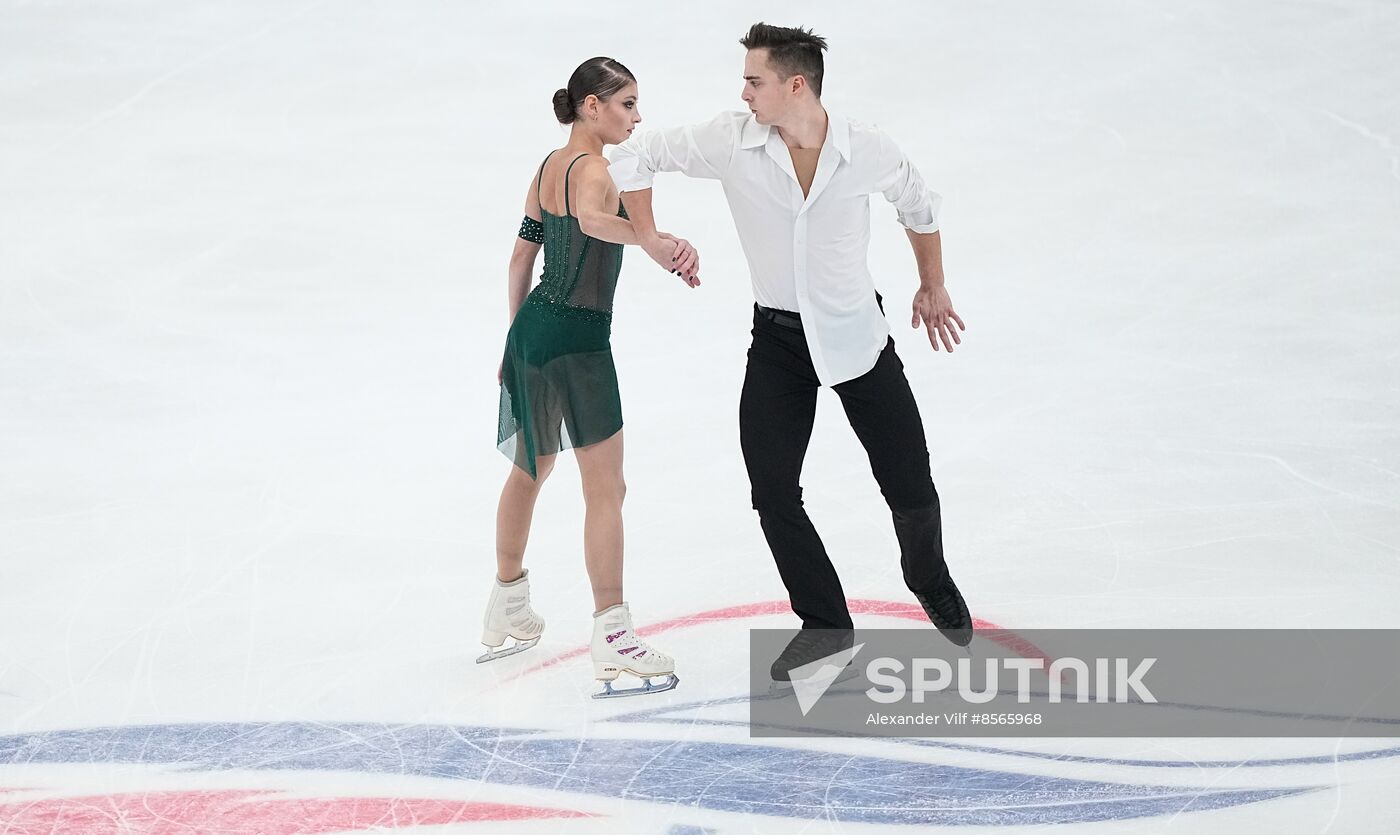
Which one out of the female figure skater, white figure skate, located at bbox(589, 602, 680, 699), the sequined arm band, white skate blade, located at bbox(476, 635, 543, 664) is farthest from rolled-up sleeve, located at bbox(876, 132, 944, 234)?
white skate blade, located at bbox(476, 635, 543, 664)

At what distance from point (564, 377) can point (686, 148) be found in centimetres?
62

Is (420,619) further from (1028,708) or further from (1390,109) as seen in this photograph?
(1390,109)

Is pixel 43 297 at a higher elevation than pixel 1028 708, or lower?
higher

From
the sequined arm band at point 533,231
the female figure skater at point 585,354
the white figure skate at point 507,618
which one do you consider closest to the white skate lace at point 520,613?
the white figure skate at point 507,618

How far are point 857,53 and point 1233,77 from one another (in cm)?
221

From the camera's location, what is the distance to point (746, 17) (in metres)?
9.63

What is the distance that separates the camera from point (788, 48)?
315 cm

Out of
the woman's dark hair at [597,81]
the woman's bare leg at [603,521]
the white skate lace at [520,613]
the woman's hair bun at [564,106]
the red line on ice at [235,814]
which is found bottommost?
the red line on ice at [235,814]

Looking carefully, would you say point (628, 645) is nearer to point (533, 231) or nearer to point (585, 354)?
point (585, 354)

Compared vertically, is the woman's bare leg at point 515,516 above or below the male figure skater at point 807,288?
below

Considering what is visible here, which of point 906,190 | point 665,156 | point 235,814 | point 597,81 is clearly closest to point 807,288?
point 906,190

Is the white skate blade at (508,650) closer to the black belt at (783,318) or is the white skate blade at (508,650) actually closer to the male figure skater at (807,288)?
the male figure skater at (807,288)

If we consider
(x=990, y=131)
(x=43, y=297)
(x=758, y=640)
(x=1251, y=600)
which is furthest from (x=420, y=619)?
(x=990, y=131)

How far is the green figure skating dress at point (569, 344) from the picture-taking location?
134 inches
